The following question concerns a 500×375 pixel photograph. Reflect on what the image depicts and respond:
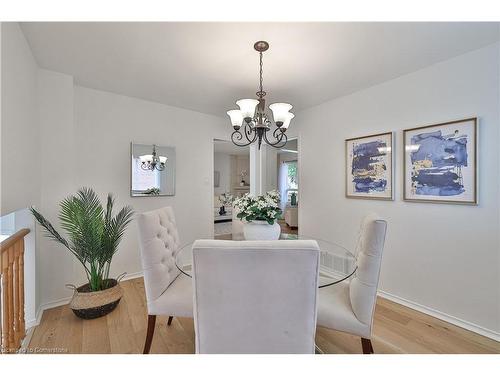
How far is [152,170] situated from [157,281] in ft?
5.94

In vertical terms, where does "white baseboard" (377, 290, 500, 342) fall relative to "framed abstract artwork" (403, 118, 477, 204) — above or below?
below

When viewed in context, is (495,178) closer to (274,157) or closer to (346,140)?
(346,140)

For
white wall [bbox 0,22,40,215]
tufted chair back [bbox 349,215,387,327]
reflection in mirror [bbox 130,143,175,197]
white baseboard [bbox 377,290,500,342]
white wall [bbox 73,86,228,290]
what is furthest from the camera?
reflection in mirror [bbox 130,143,175,197]

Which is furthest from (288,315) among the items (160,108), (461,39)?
(160,108)

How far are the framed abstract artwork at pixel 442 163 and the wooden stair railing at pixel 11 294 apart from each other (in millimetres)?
3234

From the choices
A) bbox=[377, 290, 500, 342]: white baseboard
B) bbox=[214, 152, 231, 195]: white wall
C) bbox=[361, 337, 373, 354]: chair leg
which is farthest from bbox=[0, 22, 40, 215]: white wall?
bbox=[214, 152, 231, 195]: white wall

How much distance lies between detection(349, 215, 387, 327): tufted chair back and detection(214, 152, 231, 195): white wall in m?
6.75

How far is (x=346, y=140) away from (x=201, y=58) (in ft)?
6.17

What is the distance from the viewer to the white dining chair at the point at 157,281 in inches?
57.7

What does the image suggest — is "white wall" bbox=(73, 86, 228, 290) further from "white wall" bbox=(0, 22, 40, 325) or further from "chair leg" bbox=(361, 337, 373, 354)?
"chair leg" bbox=(361, 337, 373, 354)

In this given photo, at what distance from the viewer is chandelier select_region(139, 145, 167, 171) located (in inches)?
114

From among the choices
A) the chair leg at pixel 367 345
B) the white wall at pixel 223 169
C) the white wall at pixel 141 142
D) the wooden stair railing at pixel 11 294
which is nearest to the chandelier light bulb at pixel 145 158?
the white wall at pixel 141 142

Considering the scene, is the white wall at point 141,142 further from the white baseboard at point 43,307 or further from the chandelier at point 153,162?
the white baseboard at point 43,307
